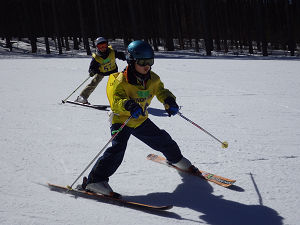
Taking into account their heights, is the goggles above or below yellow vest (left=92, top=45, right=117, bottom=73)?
above

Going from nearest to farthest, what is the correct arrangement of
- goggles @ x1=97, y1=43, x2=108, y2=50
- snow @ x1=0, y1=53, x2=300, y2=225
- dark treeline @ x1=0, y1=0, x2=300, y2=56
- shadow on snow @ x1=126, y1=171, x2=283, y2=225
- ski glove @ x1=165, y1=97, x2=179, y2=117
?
shadow on snow @ x1=126, y1=171, x2=283, y2=225, snow @ x1=0, y1=53, x2=300, y2=225, ski glove @ x1=165, y1=97, x2=179, y2=117, goggles @ x1=97, y1=43, x2=108, y2=50, dark treeline @ x1=0, y1=0, x2=300, y2=56

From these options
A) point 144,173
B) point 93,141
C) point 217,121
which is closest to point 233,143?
point 217,121

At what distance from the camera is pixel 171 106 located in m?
3.36

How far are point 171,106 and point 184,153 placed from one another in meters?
1.19

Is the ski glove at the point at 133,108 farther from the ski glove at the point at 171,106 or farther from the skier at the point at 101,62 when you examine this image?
the skier at the point at 101,62

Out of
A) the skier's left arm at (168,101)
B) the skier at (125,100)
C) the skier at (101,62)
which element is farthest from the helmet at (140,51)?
the skier at (101,62)

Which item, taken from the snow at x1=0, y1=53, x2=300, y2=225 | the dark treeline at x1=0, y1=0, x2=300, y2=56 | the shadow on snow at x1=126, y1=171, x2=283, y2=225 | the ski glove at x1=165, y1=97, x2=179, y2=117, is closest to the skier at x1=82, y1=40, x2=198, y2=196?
the ski glove at x1=165, y1=97, x2=179, y2=117

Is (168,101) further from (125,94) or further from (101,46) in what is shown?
(101,46)

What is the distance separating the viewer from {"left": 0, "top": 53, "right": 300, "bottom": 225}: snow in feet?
9.37

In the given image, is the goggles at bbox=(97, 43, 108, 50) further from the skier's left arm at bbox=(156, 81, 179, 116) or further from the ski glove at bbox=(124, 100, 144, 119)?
the ski glove at bbox=(124, 100, 144, 119)

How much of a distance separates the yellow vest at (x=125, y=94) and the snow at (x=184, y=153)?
74 cm

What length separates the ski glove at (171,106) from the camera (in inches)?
131

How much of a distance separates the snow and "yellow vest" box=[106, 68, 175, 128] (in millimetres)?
736

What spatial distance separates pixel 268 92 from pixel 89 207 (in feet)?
19.7
